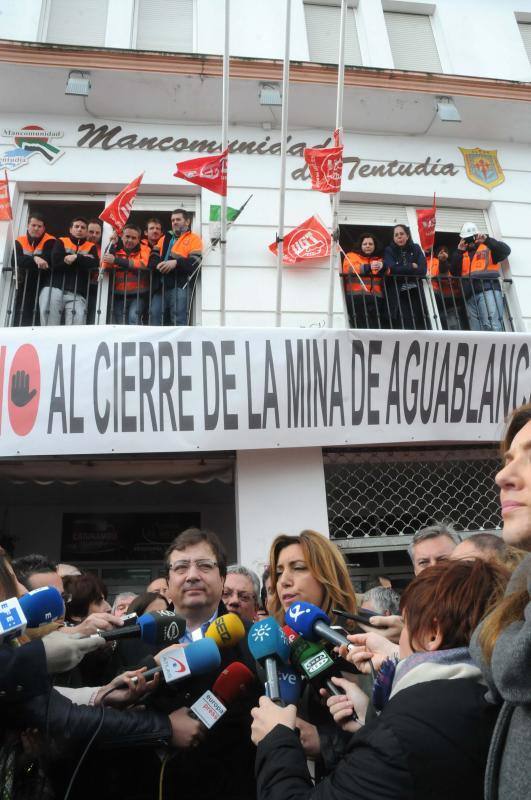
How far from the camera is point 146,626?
8.11 feet

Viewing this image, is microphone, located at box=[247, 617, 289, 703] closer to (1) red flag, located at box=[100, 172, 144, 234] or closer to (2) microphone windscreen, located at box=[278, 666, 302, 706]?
(2) microphone windscreen, located at box=[278, 666, 302, 706]

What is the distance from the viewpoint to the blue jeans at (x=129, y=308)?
22.2ft

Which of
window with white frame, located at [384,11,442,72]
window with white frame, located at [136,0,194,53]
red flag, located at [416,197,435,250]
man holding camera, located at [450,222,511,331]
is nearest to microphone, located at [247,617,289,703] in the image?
man holding camera, located at [450,222,511,331]

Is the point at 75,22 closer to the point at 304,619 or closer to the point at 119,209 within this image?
the point at 119,209

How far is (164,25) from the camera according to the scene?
8.26m

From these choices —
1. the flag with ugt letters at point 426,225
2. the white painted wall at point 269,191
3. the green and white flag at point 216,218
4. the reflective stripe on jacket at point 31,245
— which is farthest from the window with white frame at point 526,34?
the reflective stripe on jacket at point 31,245

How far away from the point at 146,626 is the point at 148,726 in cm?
37

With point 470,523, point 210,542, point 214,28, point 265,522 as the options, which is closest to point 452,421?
point 470,523

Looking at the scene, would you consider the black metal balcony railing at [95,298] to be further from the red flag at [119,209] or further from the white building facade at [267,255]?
the red flag at [119,209]

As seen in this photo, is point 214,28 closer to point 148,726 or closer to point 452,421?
point 452,421

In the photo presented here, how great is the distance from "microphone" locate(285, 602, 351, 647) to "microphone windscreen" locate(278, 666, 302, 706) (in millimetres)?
138

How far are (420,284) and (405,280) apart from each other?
0.25 metres

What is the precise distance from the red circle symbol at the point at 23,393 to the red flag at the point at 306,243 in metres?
2.96

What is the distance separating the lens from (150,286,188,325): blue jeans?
6766 millimetres
